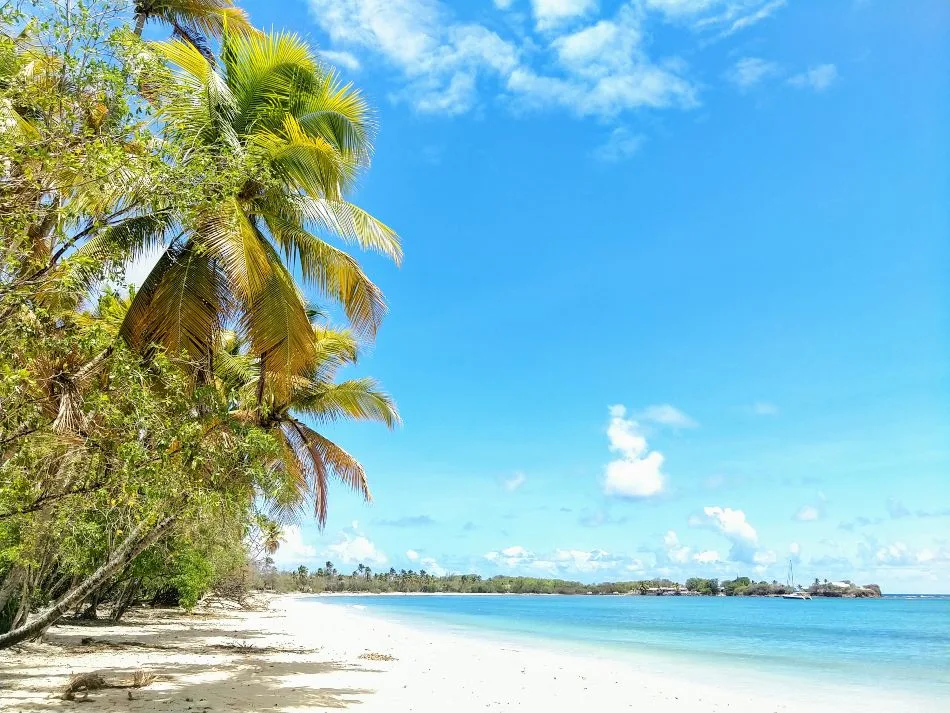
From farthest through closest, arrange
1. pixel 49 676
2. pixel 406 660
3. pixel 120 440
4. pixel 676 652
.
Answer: pixel 676 652, pixel 406 660, pixel 49 676, pixel 120 440

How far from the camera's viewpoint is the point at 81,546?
1220 cm

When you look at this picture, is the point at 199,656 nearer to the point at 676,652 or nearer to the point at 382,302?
the point at 382,302

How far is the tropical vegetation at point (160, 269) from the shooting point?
15.3 feet

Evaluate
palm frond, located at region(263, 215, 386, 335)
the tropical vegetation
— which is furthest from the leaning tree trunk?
palm frond, located at region(263, 215, 386, 335)

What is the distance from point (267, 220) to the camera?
29.0ft

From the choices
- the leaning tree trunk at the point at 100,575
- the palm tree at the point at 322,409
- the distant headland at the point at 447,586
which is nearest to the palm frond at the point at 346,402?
the palm tree at the point at 322,409

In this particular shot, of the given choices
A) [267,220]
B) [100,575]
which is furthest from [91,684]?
[267,220]

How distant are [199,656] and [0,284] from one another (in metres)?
13.3

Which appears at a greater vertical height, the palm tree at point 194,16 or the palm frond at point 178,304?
the palm tree at point 194,16

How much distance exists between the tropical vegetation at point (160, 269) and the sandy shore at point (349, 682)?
1992mm

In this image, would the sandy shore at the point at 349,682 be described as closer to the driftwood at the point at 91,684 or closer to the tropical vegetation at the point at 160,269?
the driftwood at the point at 91,684

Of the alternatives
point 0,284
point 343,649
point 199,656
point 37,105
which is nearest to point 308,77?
point 37,105

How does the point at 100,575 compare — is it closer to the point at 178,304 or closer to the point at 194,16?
the point at 178,304

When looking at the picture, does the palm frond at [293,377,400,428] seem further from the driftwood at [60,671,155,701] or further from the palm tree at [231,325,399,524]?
the driftwood at [60,671,155,701]
